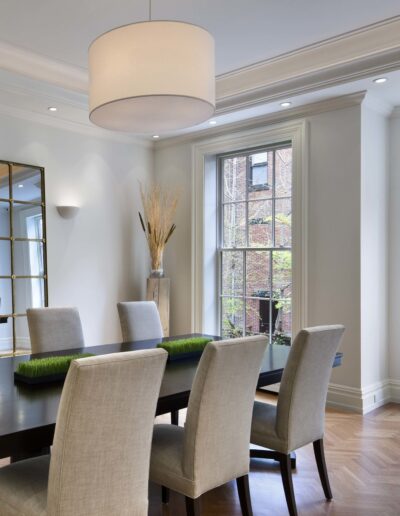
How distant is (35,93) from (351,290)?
3.14 meters

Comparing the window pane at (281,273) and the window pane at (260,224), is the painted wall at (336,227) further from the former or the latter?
the window pane at (260,224)

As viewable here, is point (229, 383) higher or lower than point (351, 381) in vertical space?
higher

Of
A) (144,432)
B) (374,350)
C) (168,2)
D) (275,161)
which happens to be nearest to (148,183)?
(275,161)

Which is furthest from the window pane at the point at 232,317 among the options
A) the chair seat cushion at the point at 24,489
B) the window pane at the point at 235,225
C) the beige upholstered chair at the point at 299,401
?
the chair seat cushion at the point at 24,489

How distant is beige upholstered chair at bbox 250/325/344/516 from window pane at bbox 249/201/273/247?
8.00ft

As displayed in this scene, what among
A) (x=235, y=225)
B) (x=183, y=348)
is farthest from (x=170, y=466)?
(x=235, y=225)

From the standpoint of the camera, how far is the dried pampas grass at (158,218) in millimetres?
5207

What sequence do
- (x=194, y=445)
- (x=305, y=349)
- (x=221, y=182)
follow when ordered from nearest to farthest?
(x=194, y=445)
(x=305, y=349)
(x=221, y=182)

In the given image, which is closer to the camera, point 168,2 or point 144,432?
point 144,432

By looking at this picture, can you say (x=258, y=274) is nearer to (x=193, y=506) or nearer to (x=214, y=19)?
(x=214, y=19)

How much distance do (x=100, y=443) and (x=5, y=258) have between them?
3091 mm

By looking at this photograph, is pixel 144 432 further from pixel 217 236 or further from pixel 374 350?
pixel 217 236

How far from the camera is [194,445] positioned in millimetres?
1977

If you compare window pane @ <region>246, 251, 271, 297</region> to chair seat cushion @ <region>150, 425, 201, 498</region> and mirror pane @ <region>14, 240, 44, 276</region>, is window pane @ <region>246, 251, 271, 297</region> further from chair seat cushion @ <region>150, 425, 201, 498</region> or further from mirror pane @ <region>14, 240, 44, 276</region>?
chair seat cushion @ <region>150, 425, 201, 498</region>
